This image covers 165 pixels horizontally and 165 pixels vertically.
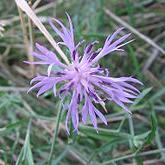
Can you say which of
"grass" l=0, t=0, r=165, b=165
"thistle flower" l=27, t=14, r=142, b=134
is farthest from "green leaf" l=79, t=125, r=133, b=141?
"thistle flower" l=27, t=14, r=142, b=134

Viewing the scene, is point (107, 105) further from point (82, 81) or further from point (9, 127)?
point (82, 81)

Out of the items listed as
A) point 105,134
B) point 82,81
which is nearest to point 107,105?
point 105,134

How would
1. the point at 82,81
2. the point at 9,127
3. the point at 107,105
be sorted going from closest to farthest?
1. the point at 82,81
2. the point at 9,127
3. the point at 107,105

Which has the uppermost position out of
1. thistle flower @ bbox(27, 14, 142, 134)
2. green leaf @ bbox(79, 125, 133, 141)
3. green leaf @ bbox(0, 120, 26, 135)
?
thistle flower @ bbox(27, 14, 142, 134)

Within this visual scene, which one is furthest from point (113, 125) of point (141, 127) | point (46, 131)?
point (46, 131)

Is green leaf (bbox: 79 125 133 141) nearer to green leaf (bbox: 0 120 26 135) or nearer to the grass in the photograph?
the grass

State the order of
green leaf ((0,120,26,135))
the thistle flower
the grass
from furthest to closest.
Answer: the grass < green leaf ((0,120,26,135)) < the thistle flower

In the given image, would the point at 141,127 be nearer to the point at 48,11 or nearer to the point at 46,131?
the point at 46,131

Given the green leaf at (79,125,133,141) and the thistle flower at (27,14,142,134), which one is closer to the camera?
the thistle flower at (27,14,142,134)

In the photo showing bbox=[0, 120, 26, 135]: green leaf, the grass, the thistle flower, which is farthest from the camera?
the grass
